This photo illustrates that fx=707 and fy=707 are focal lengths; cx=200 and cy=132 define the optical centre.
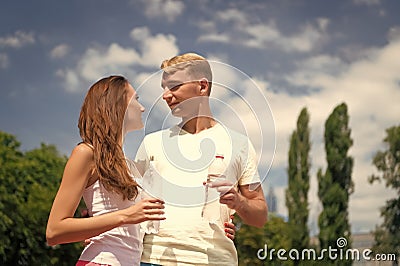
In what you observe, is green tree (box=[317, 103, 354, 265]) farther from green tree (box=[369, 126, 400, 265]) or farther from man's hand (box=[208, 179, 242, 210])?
man's hand (box=[208, 179, 242, 210])

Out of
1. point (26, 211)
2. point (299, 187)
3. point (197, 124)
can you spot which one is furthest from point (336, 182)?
point (197, 124)

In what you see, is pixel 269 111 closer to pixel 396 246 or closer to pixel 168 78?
pixel 168 78

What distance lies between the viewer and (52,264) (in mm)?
24297

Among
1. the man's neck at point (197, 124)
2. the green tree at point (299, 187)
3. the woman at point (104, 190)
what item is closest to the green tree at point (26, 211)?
the green tree at point (299, 187)

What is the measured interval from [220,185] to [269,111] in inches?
14.7

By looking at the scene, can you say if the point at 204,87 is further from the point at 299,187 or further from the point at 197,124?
the point at 299,187

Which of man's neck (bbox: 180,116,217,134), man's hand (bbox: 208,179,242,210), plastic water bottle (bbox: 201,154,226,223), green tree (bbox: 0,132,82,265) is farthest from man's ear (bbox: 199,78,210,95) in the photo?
green tree (bbox: 0,132,82,265)

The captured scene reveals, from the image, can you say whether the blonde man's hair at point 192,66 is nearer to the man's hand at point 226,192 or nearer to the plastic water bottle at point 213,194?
the plastic water bottle at point 213,194

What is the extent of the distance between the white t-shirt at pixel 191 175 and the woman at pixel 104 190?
203mm

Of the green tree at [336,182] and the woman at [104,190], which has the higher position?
the green tree at [336,182]

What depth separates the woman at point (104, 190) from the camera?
2348 millimetres

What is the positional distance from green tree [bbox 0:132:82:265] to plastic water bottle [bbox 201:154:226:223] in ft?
62.1

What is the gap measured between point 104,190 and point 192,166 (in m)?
0.38

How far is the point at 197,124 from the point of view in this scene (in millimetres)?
2869
